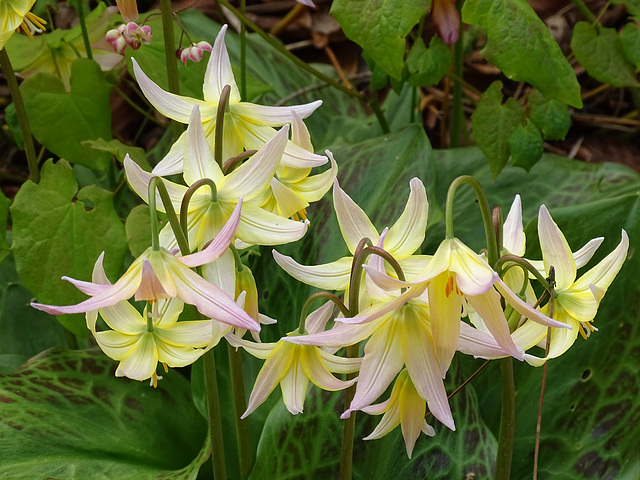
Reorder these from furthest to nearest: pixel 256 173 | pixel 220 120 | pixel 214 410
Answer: pixel 214 410 < pixel 220 120 < pixel 256 173

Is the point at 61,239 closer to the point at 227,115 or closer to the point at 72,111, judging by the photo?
the point at 72,111

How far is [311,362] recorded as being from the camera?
919mm

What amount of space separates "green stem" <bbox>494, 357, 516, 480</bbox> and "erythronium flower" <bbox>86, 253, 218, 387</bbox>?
1.38ft

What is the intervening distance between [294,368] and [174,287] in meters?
0.22

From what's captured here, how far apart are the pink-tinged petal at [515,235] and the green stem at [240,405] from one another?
454mm

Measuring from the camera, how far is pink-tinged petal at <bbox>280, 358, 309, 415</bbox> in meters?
0.93

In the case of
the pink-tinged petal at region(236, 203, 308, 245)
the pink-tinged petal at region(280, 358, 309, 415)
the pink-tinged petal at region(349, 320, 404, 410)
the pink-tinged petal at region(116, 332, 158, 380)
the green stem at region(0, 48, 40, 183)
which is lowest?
the green stem at region(0, 48, 40, 183)

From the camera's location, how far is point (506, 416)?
104 cm

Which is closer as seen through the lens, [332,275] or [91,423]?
[332,275]

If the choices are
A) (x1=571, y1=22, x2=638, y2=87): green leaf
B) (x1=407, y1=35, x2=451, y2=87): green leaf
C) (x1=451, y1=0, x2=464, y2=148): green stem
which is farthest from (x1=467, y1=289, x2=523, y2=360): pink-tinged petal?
(x1=451, y1=0, x2=464, y2=148): green stem

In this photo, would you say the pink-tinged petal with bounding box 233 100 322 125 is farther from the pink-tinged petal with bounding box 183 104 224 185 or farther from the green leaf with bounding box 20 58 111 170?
the green leaf with bounding box 20 58 111 170

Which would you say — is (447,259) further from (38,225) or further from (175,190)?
(38,225)

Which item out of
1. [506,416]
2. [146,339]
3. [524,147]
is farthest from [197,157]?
[524,147]

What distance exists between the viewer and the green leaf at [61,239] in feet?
4.57
